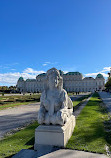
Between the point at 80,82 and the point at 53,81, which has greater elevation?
the point at 80,82

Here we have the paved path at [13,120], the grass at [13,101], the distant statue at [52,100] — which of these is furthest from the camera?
the grass at [13,101]

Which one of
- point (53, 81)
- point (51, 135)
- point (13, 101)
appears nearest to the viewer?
point (51, 135)

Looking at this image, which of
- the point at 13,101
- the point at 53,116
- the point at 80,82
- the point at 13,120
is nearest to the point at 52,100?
the point at 53,116

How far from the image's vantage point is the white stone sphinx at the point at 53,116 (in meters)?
3.95

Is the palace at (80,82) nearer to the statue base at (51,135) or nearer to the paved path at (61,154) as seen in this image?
the statue base at (51,135)

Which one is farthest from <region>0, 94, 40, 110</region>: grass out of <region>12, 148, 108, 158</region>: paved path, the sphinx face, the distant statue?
<region>12, 148, 108, 158</region>: paved path

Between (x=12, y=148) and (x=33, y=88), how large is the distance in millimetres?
137648

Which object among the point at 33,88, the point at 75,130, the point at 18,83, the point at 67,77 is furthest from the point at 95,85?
the point at 75,130

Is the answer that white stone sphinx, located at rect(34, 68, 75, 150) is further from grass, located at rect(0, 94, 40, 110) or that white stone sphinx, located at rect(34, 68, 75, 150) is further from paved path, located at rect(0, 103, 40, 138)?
grass, located at rect(0, 94, 40, 110)

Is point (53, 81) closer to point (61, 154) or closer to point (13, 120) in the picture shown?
point (61, 154)

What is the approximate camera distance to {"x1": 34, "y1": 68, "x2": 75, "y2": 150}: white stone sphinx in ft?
12.9

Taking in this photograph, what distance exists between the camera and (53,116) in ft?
13.6

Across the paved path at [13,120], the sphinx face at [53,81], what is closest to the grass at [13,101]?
the paved path at [13,120]

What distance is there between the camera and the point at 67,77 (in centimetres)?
12962
